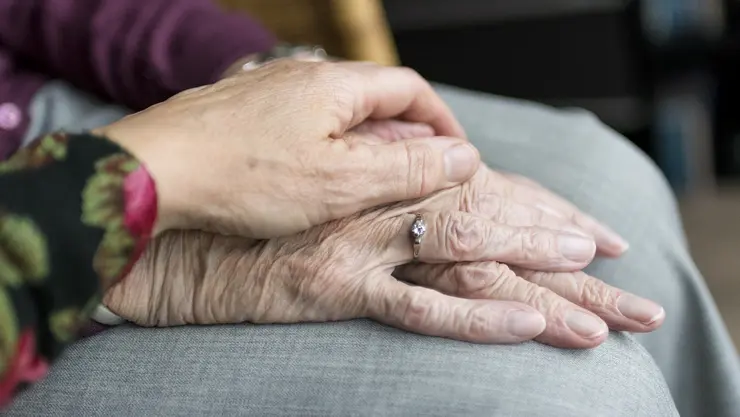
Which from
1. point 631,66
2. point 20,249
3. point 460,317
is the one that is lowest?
point 631,66

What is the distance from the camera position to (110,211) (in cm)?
54

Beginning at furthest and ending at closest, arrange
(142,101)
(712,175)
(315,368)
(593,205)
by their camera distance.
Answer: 1. (712,175)
2. (142,101)
3. (593,205)
4. (315,368)

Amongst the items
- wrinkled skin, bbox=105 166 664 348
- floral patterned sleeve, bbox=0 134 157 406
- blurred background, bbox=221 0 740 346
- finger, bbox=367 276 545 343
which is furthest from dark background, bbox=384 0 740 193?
floral patterned sleeve, bbox=0 134 157 406

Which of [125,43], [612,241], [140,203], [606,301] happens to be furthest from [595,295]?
[125,43]

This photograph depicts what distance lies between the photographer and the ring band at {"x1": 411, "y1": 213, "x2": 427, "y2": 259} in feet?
2.27

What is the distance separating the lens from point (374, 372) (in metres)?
0.61

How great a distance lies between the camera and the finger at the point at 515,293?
0.65 m

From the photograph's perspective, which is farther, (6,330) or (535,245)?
(535,245)

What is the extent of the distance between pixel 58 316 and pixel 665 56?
1.72 metres

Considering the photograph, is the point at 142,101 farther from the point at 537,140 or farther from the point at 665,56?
the point at 665,56

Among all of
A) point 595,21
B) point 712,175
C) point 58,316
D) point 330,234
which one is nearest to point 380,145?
point 330,234

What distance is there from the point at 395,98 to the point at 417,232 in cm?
15

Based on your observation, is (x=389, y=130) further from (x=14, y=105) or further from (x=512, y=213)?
(x=14, y=105)

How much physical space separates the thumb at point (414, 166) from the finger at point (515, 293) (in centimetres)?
7
